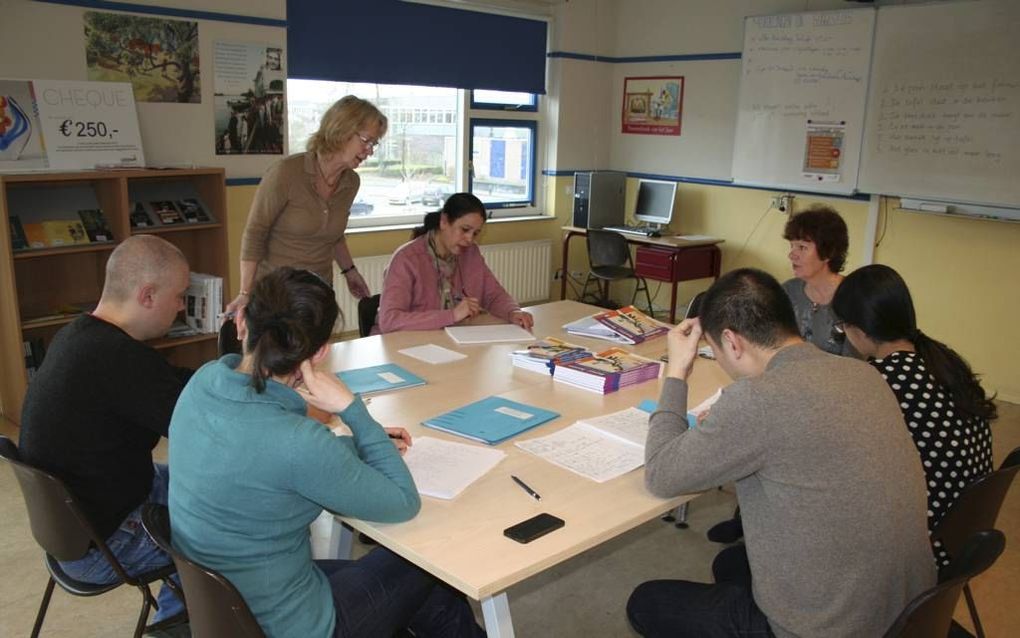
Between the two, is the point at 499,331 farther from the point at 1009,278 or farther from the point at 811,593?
the point at 1009,278

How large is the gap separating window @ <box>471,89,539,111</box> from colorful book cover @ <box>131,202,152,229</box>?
287 cm

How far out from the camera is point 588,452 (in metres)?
2.04

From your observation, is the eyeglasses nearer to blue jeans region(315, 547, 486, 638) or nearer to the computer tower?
blue jeans region(315, 547, 486, 638)

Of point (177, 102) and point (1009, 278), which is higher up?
point (177, 102)

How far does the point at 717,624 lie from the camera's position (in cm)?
173

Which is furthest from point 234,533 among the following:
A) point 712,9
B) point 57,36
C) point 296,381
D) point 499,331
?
point 712,9

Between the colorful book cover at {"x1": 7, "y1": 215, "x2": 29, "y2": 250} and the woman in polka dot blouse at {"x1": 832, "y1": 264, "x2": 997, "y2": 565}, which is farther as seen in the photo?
the colorful book cover at {"x1": 7, "y1": 215, "x2": 29, "y2": 250}

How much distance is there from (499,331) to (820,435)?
1.82 meters

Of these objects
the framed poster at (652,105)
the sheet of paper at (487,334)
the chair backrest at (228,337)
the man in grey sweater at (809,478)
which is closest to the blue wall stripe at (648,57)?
the framed poster at (652,105)

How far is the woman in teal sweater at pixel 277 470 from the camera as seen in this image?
144cm

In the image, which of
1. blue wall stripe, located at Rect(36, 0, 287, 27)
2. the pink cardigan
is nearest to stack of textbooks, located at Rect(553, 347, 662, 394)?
the pink cardigan

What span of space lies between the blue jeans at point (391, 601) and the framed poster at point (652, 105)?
5522 mm

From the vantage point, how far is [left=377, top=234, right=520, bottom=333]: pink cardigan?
10.5 feet

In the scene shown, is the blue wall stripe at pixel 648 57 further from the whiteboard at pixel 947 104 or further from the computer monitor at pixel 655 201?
the whiteboard at pixel 947 104
